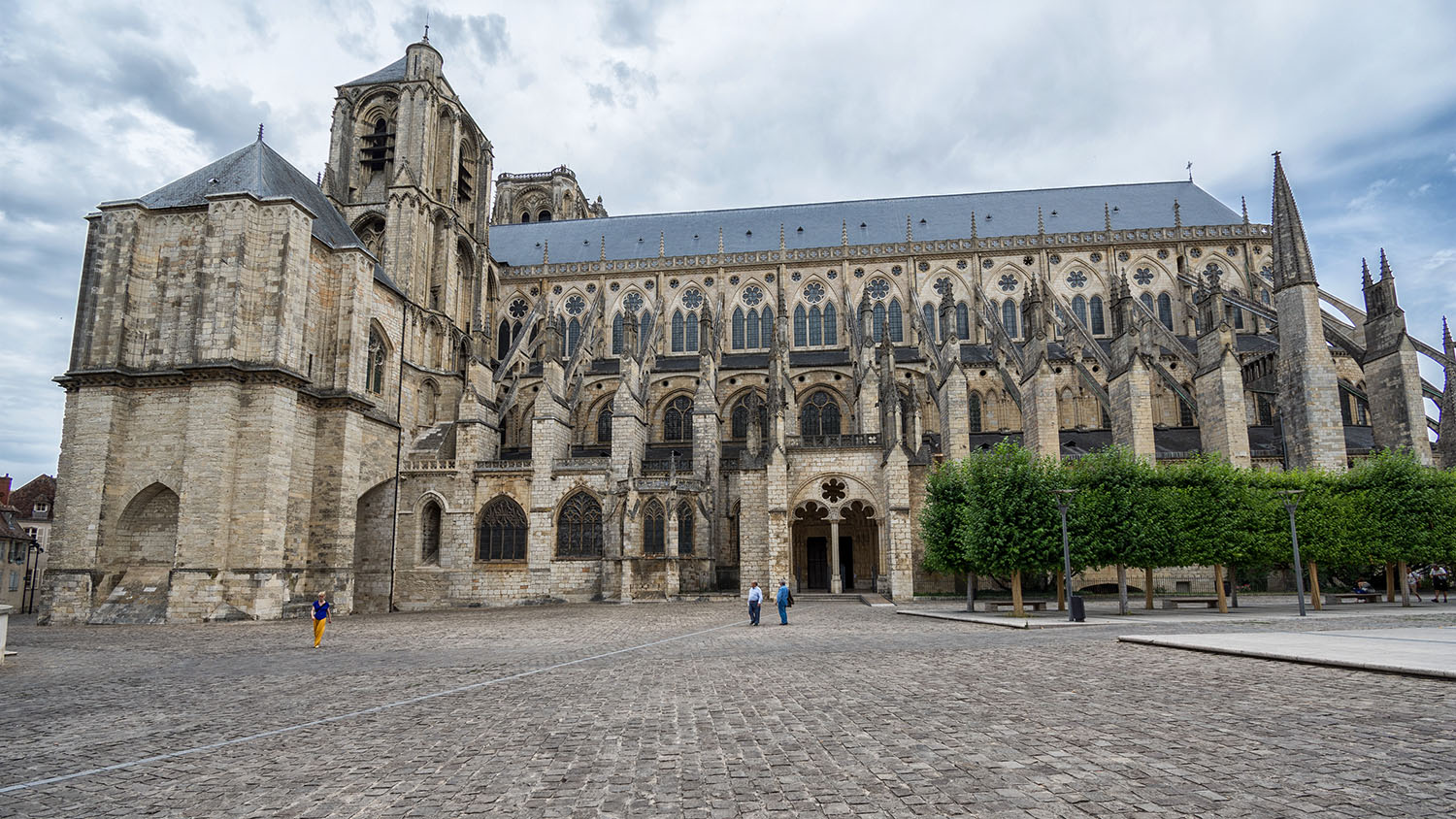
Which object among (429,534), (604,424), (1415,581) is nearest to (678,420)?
(604,424)

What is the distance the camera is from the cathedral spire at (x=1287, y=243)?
2991 centimetres

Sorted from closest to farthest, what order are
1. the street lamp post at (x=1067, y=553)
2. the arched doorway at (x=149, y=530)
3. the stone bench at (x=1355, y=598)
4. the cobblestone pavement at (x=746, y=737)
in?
the cobblestone pavement at (x=746, y=737) → the street lamp post at (x=1067, y=553) → the stone bench at (x=1355, y=598) → the arched doorway at (x=149, y=530)

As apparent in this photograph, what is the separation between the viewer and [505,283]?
4872cm

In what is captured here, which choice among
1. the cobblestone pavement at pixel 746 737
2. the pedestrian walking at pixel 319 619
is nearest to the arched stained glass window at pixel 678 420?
the pedestrian walking at pixel 319 619

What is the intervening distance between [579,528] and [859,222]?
1106 inches

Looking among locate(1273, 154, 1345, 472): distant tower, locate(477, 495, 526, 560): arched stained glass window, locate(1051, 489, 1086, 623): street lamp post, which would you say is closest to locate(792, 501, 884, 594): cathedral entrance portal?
locate(477, 495, 526, 560): arched stained glass window

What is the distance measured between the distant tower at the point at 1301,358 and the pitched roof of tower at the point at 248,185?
120 ft

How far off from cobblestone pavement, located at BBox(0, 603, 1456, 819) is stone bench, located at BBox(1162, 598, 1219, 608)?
1385cm

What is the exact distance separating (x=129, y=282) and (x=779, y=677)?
2818cm

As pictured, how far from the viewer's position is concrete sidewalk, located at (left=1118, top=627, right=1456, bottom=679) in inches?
368

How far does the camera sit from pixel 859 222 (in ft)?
165

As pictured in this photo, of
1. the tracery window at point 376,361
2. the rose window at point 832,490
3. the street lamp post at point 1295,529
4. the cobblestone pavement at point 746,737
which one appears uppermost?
the tracery window at point 376,361

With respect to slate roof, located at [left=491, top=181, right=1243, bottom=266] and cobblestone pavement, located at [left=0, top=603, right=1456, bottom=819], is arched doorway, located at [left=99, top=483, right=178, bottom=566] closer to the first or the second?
cobblestone pavement, located at [left=0, top=603, right=1456, bottom=819]

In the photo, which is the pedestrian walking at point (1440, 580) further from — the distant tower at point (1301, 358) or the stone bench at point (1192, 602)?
the stone bench at point (1192, 602)
